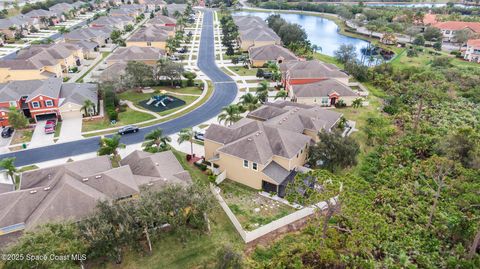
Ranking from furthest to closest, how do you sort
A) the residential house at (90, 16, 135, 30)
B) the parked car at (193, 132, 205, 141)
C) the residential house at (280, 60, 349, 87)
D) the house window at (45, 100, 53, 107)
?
1. the residential house at (90, 16, 135, 30)
2. the residential house at (280, 60, 349, 87)
3. the house window at (45, 100, 53, 107)
4. the parked car at (193, 132, 205, 141)

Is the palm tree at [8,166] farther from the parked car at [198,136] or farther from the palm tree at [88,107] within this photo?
the parked car at [198,136]

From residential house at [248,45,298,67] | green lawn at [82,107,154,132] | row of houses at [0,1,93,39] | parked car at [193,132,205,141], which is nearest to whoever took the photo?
parked car at [193,132,205,141]

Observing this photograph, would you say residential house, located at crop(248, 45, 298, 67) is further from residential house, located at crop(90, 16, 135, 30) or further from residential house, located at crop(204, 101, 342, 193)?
residential house, located at crop(90, 16, 135, 30)

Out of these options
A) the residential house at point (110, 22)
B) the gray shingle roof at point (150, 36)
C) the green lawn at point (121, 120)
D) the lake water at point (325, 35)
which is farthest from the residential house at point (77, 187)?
the residential house at point (110, 22)

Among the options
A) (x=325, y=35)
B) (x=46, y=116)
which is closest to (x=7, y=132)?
(x=46, y=116)

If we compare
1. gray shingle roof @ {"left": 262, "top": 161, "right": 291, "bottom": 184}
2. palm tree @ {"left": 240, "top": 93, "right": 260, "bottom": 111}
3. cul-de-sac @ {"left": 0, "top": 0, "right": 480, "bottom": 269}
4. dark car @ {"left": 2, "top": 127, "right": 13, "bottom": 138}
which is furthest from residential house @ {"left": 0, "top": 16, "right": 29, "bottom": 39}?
gray shingle roof @ {"left": 262, "top": 161, "right": 291, "bottom": 184}

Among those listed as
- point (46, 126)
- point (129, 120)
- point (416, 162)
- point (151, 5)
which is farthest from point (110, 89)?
point (151, 5)
